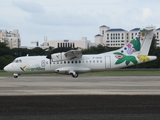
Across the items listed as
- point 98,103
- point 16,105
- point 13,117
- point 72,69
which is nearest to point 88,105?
point 98,103

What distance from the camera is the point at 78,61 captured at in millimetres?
45594

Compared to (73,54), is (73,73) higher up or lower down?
lower down

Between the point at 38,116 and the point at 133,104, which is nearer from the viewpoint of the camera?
the point at 38,116

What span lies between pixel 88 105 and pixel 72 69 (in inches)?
1150

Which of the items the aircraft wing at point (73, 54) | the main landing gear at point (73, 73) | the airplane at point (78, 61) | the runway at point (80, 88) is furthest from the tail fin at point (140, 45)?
the runway at point (80, 88)

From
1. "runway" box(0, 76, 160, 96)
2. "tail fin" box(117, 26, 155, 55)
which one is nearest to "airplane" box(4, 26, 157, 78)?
"tail fin" box(117, 26, 155, 55)

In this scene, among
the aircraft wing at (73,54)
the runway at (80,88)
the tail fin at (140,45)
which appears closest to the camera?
the runway at (80,88)

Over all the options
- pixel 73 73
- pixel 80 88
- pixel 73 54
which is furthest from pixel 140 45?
pixel 80 88

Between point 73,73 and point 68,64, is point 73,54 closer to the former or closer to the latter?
point 68,64

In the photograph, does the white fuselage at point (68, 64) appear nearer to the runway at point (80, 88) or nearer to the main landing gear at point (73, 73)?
the main landing gear at point (73, 73)

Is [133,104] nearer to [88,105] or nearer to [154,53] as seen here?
[88,105]

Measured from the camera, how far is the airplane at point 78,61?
4453 cm

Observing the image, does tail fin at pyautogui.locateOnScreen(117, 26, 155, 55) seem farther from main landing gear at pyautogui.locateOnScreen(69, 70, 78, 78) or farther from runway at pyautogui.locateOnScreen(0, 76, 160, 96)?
runway at pyautogui.locateOnScreen(0, 76, 160, 96)

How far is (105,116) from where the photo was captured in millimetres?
12961
